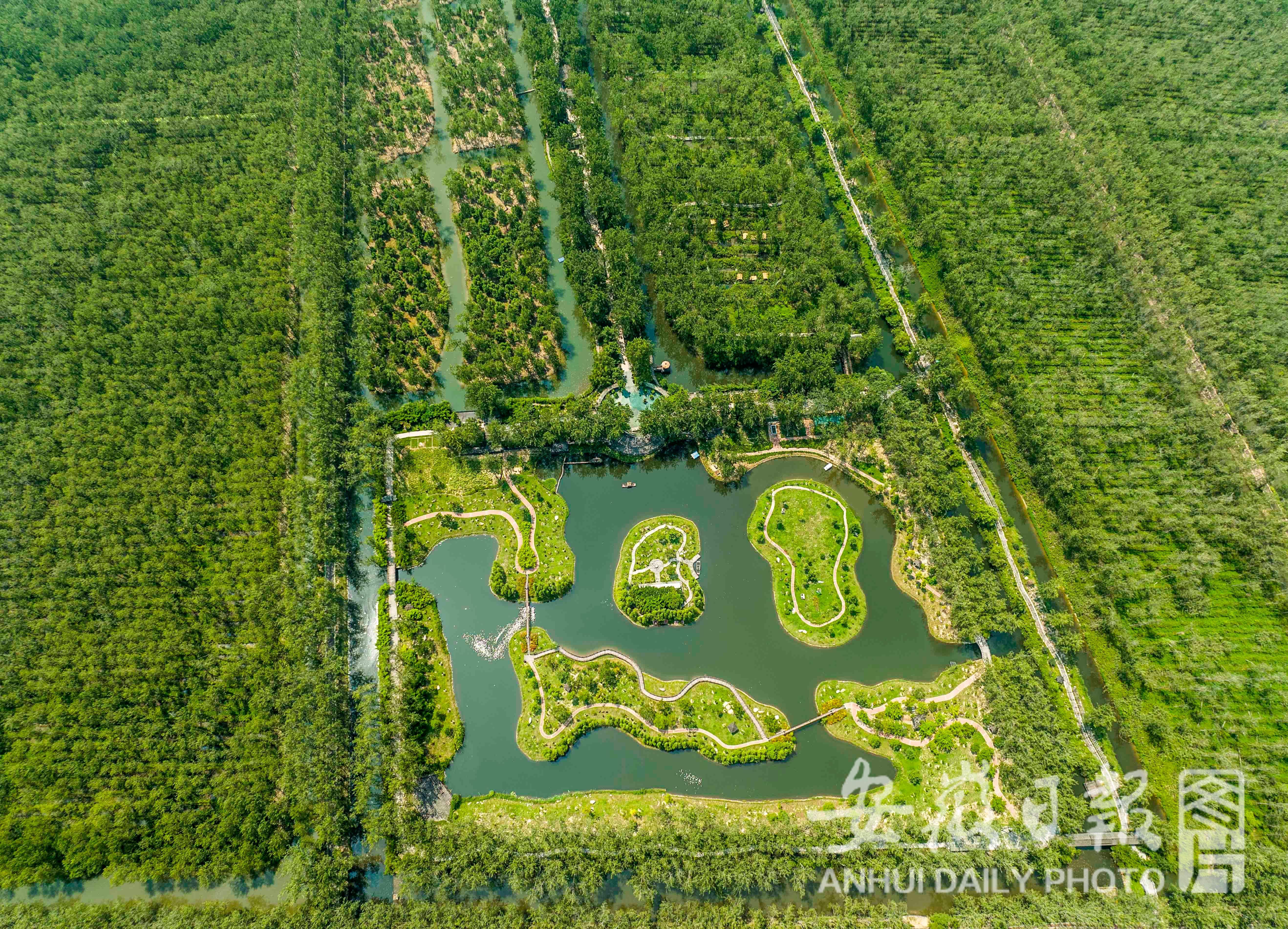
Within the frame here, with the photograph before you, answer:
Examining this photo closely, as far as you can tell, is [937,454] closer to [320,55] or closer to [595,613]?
[595,613]

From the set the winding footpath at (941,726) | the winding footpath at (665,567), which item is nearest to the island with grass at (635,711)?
the winding footpath at (941,726)

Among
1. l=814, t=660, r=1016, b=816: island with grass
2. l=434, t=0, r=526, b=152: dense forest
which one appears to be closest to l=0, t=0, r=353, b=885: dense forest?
l=434, t=0, r=526, b=152: dense forest

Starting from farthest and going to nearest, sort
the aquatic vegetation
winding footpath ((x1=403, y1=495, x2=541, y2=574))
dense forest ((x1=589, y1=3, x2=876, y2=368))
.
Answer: dense forest ((x1=589, y1=3, x2=876, y2=368))
winding footpath ((x1=403, y1=495, x2=541, y2=574))
the aquatic vegetation

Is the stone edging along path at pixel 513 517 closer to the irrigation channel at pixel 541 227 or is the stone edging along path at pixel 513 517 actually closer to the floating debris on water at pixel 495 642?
the floating debris on water at pixel 495 642

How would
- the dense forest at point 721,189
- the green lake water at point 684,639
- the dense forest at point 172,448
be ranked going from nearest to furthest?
the dense forest at point 172,448 → the green lake water at point 684,639 → the dense forest at point 721,189

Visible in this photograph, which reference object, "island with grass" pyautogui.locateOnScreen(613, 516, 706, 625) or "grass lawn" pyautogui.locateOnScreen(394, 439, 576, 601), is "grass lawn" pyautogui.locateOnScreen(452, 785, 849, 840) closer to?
"island with grass" pyautogui.locateOnScreen(613, 516, 706, 625)

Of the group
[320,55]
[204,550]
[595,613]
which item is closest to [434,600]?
[595,613]

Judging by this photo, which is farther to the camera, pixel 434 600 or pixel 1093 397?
pixel 1093 397
